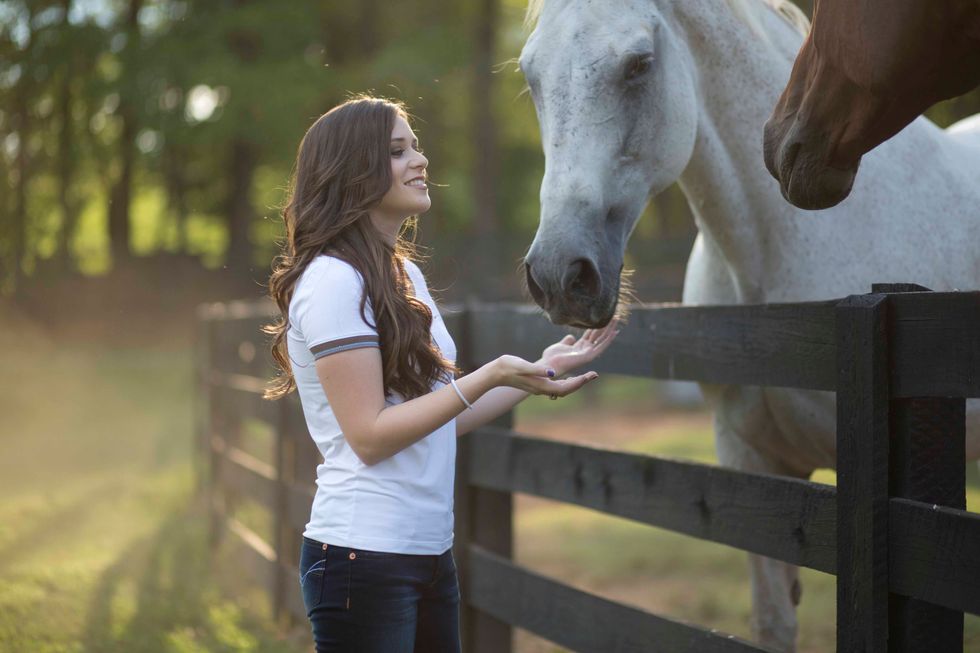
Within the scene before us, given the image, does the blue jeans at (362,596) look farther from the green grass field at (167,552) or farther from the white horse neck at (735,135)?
the green grass field at (167,552)

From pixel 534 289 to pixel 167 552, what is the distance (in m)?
4.65

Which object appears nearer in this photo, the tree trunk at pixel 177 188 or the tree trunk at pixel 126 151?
the tree trunk at pixel 126 151

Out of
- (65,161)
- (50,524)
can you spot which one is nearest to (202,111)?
(65,161)

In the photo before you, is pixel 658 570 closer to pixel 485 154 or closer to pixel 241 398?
pixel 241 398

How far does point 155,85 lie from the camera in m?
18.6

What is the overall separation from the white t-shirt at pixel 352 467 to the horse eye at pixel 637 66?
3.15 ft

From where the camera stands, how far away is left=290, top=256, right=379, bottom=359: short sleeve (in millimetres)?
1887

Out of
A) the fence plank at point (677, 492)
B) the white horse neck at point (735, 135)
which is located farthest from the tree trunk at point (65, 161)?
the white horse neck at point (735, 135)

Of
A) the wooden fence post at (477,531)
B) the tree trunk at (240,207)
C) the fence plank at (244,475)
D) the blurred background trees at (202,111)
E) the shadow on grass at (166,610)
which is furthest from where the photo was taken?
the tree trunk at (240,207)

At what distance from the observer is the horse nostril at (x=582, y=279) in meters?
2.20

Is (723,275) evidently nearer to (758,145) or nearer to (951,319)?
(758,145)

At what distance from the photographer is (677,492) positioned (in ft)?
8.44

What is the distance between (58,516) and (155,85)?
13293mm

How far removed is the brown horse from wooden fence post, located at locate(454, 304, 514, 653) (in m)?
1.88
